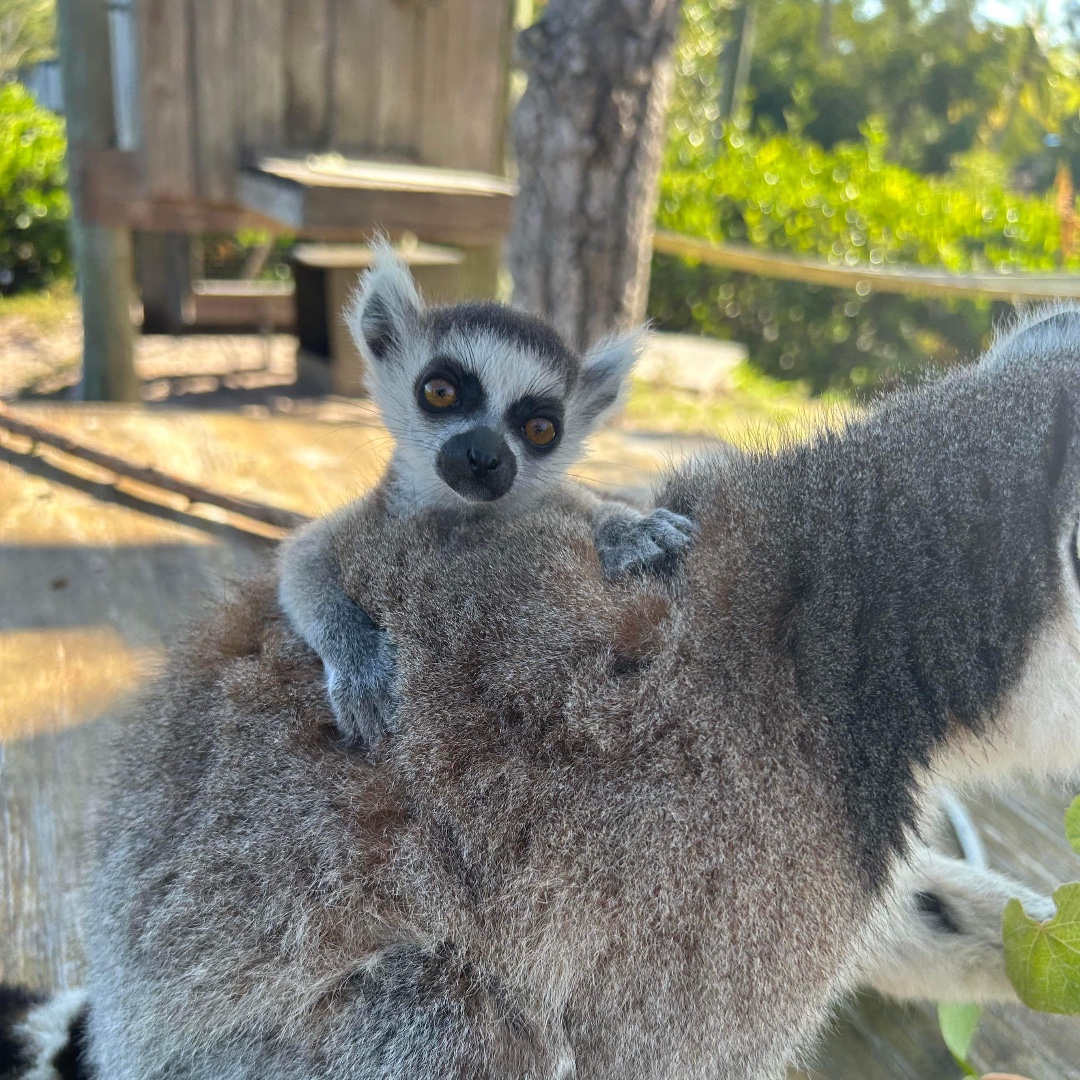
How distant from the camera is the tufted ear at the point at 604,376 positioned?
2.69 m

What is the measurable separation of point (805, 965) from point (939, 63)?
26.5 meters

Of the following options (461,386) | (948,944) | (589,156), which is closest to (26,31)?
(589,156)

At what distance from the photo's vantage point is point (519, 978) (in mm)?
1394

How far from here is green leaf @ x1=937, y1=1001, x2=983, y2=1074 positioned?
1.68 meters

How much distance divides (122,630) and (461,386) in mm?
1205

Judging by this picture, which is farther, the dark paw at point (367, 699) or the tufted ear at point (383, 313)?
the tufted ear at point (383, 313)

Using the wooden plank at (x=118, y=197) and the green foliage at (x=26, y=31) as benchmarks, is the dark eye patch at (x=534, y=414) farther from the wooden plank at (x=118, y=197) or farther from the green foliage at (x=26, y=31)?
the green foliage at (x=26, y=31)

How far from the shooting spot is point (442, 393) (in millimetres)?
2438

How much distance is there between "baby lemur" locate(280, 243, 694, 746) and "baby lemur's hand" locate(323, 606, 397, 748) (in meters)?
0.16

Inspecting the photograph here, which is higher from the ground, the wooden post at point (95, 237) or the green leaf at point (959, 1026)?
the wooden post at point (95, 237)

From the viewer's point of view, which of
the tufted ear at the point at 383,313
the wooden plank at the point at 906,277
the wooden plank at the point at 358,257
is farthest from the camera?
the wooden plank at the point at 358,257

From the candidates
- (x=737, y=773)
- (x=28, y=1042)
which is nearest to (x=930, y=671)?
(x=737, y=773)

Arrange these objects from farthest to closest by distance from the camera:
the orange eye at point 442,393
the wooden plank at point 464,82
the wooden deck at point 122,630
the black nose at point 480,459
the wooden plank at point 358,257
→ 1. the wooden plank at point 358,257
2. the wooden plank at point 464,82
3. the orange eye at point 442,393
4. the black nose at point 480,459
5. the wooden deck at point 122,630

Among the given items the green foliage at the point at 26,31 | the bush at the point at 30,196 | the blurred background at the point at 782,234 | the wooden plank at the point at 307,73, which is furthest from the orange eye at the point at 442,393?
the bush at the point at 30,196
